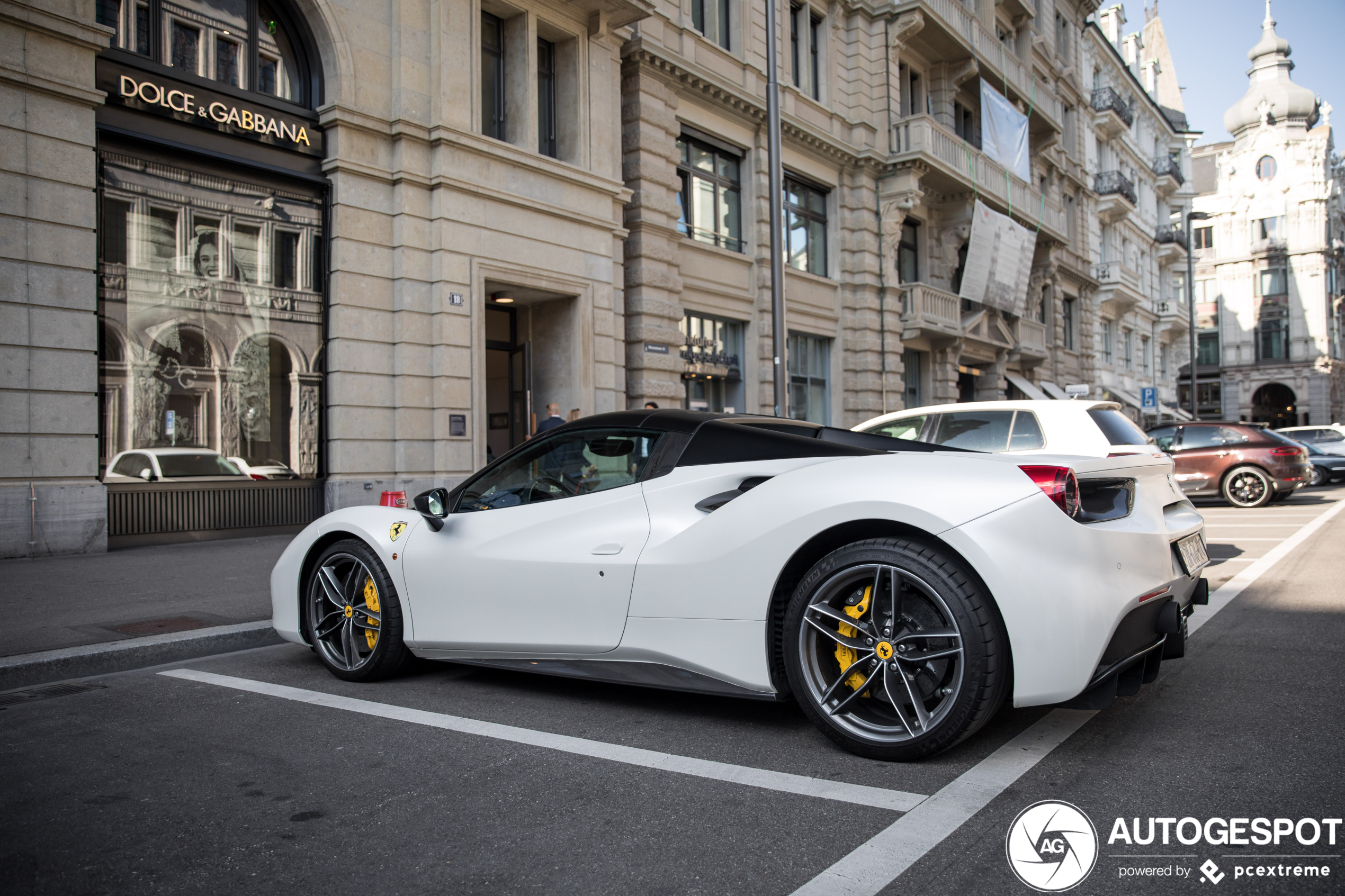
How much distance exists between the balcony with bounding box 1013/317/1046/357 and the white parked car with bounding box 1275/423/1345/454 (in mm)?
7118

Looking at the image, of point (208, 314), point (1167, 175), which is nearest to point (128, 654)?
point (208, 314)

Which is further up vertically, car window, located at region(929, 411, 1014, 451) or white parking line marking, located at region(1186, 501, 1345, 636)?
car window, located at region(929, 411, 1014, 451)

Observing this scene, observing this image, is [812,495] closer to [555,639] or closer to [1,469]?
[555,639]

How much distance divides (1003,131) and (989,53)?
237cm

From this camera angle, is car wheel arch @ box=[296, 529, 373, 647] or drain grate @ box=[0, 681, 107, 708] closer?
drain grate @ box=[0, 681, 107, 708]

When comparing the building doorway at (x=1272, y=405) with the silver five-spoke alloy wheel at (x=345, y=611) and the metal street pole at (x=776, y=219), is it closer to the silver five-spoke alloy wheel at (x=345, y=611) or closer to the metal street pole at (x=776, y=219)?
the metal street pole at (x=776, y=219)

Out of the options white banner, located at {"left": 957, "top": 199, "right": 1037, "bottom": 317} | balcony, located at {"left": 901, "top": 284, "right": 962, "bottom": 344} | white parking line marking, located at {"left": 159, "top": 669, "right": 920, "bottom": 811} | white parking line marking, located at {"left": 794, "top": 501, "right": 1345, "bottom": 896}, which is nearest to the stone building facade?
white banner, located at {"left": 957, "top": 199, "right": 1037, "bottom": 317}

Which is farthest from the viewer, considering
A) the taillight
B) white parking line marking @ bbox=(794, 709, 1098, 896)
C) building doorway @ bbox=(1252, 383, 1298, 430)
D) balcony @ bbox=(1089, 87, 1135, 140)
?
building doorway @ bbox=(1252, 383, 1298, 430)

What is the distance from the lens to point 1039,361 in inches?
1151

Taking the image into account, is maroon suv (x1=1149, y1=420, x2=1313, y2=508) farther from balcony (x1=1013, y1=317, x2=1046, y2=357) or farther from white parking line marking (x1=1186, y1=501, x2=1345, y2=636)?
balcony (x1=1013, y1=317, x2=1046, y2=357)

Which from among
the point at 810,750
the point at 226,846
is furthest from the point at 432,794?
the point at 810,750

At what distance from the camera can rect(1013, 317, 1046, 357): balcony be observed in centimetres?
2695

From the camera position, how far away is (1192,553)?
3.62 m

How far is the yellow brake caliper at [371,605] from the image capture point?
178 inches
